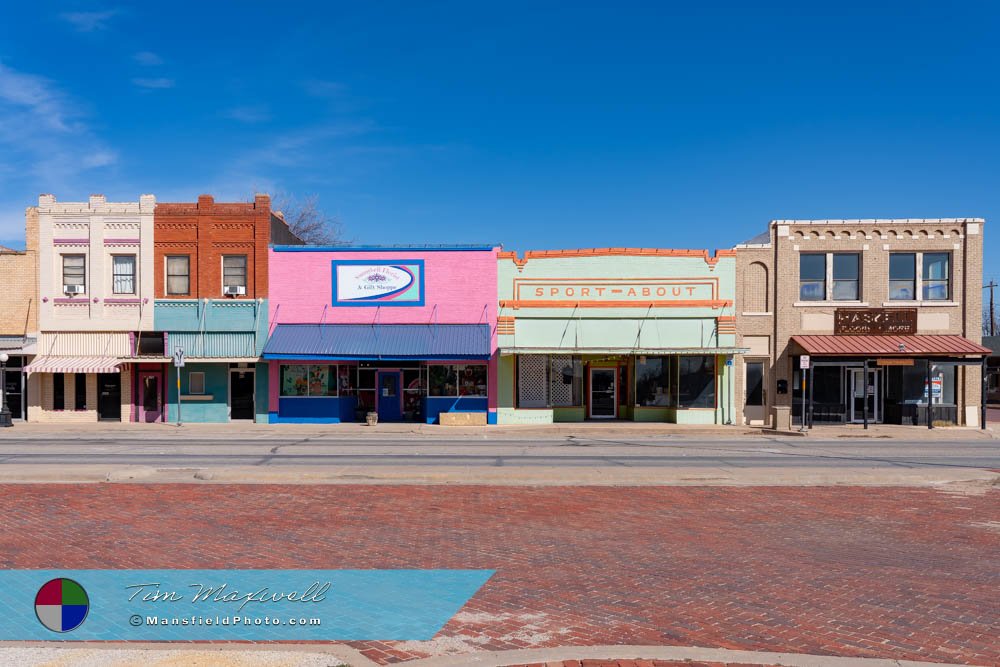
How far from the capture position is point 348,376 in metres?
29.5

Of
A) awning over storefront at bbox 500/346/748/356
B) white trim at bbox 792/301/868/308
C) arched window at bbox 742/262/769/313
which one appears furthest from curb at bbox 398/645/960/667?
white trim at bbox 792/301/868/308

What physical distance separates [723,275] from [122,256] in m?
24.3

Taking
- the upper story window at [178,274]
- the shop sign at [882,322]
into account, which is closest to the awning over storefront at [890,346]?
the shop sign at [882,322]

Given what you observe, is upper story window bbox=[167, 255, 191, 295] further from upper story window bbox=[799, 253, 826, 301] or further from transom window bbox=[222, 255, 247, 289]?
upper story window bbox=[799, 253, 826, 301]

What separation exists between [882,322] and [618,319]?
34.0ft

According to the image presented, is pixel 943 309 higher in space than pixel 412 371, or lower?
higher

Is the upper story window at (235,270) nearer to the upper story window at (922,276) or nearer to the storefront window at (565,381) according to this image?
the storefront window at (565,381)

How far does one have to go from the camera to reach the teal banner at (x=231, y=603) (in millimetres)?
6527

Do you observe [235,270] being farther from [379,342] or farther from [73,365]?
[73,365]

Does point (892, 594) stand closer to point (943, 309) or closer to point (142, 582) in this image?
point (142, 582)

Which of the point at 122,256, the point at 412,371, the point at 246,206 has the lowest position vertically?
the point at 412,371

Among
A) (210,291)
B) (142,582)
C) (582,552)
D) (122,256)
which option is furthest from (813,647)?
(122,256)

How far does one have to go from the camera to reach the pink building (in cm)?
2923

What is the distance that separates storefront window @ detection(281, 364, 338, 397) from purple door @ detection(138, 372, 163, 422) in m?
5.09
